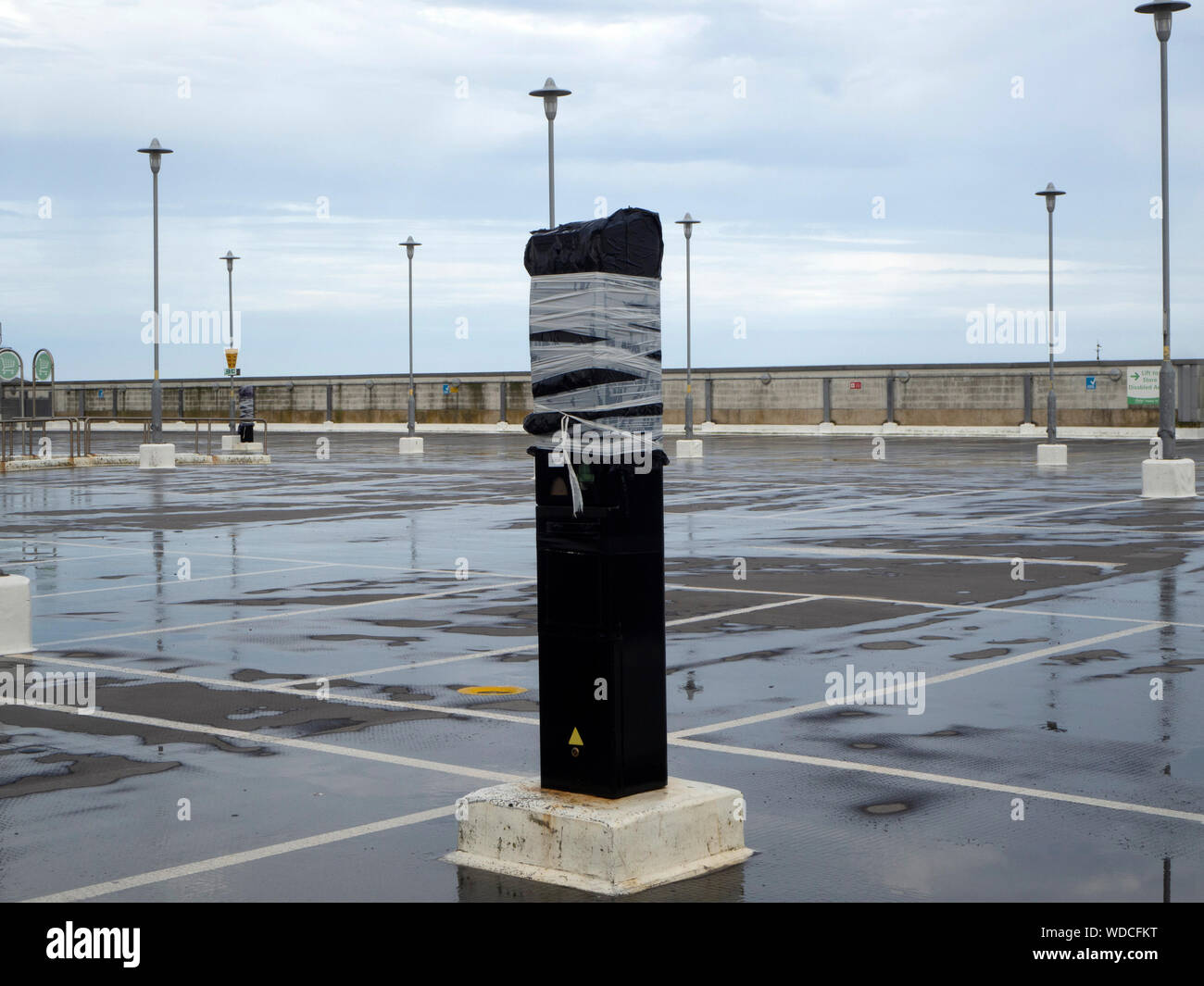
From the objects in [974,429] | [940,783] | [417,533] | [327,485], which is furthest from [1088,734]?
[974,429]

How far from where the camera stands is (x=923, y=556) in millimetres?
18984

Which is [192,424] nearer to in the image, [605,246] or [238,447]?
[238,447]

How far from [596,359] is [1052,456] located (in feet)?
118

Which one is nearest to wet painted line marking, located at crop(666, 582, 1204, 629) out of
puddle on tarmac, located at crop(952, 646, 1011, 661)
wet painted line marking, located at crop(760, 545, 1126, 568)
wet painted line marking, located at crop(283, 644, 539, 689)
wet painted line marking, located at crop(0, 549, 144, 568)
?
puddle on tarmac, located at crop(952, 646, 1011, 661)

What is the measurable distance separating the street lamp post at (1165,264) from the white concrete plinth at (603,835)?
2296 cm

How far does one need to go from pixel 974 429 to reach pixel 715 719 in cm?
5667

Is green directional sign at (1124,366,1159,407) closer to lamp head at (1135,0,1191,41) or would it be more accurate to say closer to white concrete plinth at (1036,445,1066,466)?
white concrete plinth at (1036,445,1066,466)

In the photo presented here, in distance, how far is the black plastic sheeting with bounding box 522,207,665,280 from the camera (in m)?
6.59

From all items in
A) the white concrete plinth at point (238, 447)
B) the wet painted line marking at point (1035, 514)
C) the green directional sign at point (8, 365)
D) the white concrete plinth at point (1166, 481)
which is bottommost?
the wet painted line marking at point (1035, 514)

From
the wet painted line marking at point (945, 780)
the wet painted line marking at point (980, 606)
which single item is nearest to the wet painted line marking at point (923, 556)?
the wet painted line marking at point (980, 606)

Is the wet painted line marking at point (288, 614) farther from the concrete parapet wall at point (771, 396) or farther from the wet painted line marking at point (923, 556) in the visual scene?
the concrete parapet wall at point (771, 396)

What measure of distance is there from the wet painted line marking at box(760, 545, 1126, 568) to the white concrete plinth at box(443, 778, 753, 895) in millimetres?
12105

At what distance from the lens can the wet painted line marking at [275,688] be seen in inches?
387
